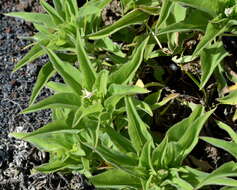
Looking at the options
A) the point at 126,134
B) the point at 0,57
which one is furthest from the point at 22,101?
the point at 126,134

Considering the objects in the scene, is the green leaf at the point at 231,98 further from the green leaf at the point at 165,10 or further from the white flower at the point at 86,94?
the white flower at the point at 86,94

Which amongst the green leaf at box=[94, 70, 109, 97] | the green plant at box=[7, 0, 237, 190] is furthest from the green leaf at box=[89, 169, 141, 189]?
the green leaf at box=[94, 70, 109, 97]

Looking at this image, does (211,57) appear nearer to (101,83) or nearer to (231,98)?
(231,98)

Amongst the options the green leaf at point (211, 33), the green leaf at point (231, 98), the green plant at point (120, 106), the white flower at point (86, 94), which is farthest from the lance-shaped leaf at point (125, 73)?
the green leaf at point (231, 98)

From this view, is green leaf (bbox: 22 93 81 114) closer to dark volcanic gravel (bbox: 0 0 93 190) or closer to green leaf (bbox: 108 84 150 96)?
green leaf (bbox: 108 84 150 96)

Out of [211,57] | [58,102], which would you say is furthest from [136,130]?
[211,57]

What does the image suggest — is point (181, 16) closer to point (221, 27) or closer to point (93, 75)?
point (221, 27)
